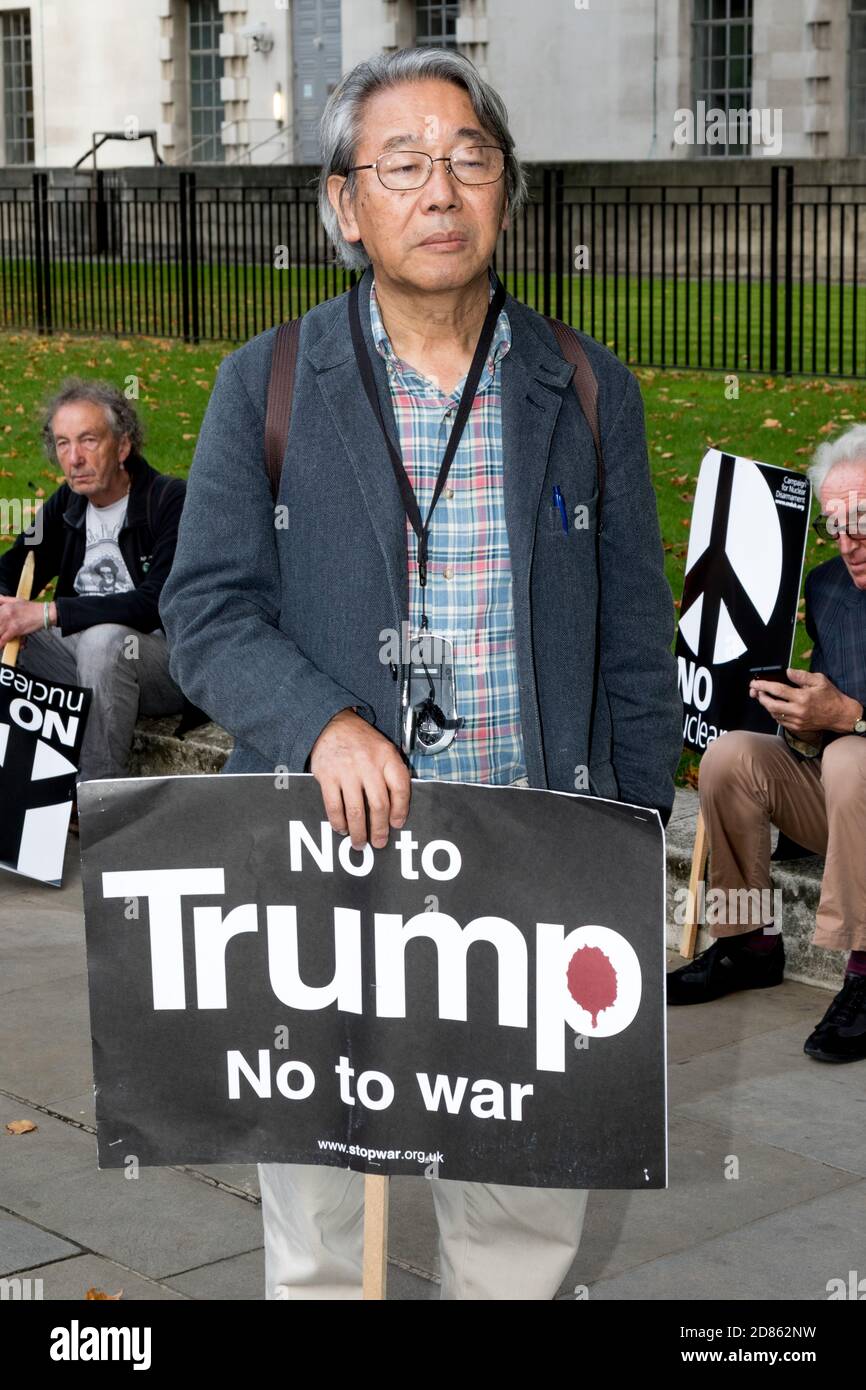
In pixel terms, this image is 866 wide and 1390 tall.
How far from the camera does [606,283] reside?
1875cm

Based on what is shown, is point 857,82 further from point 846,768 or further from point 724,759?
point 846,768

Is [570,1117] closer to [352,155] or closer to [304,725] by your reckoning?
[304,725]

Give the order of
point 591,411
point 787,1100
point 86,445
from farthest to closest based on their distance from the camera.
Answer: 1. point 86,445
2. point 787,1100
3. point 591,411

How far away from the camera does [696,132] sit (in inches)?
1107

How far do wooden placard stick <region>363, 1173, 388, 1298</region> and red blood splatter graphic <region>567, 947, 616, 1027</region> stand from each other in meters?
0.39

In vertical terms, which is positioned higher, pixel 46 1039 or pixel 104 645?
pixel 104 645

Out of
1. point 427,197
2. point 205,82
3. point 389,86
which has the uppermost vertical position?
point 205,82

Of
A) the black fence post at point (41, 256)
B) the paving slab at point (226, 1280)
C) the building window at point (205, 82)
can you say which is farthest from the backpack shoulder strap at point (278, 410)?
the building window at point (205, 82)

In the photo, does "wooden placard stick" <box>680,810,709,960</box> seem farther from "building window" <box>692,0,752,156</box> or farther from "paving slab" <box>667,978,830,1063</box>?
"building window" <box>692,0,752,156</box>

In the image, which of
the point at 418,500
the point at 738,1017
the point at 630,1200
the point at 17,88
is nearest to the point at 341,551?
the point at 418,500

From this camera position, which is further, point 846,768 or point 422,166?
point 846,768

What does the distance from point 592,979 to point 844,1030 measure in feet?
7.59

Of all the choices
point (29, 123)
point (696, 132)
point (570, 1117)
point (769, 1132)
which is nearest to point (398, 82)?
point (570, 1117)

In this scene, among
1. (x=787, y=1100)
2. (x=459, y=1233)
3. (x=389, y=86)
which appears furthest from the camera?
(x=787, y=1100)
